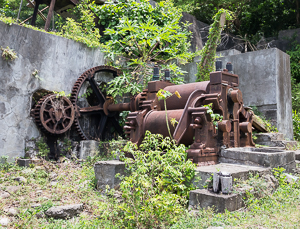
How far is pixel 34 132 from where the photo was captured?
7.33 metres

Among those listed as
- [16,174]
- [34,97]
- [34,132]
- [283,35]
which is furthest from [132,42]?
[283,35]

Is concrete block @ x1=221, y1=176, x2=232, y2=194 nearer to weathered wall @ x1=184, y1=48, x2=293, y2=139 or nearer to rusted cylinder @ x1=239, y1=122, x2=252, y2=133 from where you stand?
rusted cylinder @ x1=239, y1=122, x2=252, y2=133

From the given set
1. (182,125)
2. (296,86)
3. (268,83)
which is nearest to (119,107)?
(182,125)

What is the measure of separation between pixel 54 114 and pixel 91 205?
3.41 m

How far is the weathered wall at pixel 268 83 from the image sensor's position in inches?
313

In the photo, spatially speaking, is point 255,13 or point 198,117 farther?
point 255,13

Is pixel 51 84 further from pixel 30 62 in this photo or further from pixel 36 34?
pixel 36 34

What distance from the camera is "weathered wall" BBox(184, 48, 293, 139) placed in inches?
313

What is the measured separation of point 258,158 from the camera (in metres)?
4.82

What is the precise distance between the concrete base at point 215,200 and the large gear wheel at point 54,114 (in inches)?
178

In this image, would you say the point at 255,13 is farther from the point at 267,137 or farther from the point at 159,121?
the point at 159,121

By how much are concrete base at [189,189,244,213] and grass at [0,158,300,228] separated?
3.8 inches

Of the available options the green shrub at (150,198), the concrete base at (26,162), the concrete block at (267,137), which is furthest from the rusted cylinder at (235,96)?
the concrete base at (26,162)

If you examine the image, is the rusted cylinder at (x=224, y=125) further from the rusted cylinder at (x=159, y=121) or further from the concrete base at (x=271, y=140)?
the concrete base at (x=271, y=140)
